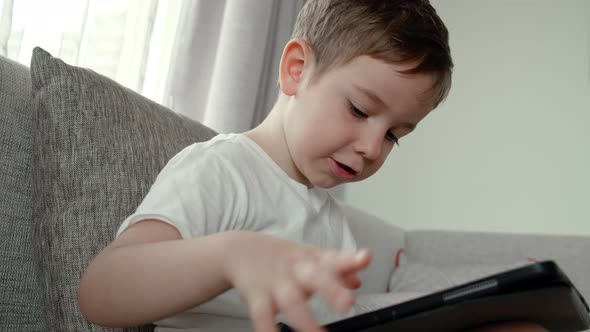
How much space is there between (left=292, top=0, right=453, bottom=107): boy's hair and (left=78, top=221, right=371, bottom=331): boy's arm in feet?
1.33

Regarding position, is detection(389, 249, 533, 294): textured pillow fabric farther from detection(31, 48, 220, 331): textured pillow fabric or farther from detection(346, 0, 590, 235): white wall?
detection(31, 48, 220, 331): textured pillow fabric

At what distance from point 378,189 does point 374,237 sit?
1051mm

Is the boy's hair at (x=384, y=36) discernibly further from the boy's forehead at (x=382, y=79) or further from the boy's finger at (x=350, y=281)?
the boy's finger at (x=350, y=281)

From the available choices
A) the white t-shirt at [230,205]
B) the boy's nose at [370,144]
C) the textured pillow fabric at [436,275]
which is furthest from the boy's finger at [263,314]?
the textured pillow fabric at [436,275]

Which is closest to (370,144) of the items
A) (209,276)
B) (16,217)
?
(209,276)

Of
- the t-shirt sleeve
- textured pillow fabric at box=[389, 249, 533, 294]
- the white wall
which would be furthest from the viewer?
the white wall

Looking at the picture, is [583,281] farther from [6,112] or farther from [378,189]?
[6,112]

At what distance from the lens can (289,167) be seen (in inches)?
34.8

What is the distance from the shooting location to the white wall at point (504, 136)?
2.38 m

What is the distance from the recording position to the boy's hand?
35 centimetres

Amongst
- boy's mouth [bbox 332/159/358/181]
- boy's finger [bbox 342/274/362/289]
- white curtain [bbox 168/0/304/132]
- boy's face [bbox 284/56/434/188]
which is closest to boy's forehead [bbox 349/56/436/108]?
boy's face [bbox 284/56/434/188]

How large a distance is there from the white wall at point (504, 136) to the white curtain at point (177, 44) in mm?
954

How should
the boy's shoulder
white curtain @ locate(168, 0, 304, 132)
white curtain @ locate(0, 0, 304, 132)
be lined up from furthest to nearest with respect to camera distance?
1. white curtain @ locate(168, 0, 304, 132)
2. white curtain @ locate(0, 0, 304, 132)
3. the boy's shoulder

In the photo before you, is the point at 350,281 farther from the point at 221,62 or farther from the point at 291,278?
the point at 221,62
